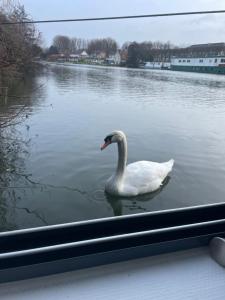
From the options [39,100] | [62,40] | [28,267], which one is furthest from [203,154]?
[62,40]

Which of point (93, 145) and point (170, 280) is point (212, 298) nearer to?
point (170, 280)

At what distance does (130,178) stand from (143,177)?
21 centimetres

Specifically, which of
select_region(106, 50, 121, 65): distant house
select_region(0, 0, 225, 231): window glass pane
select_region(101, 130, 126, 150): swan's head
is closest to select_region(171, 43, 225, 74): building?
select_region(106, 50, 121, 65): distant house

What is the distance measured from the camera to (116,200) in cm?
543

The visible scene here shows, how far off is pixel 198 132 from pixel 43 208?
7.16 metres

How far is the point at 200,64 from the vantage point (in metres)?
74.6

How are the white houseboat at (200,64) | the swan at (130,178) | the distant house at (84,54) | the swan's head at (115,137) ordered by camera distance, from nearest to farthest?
the swan at (130,178) < the swan's head at (115,137) < the white houseboat at (200,64) < the distant house at (84,54)

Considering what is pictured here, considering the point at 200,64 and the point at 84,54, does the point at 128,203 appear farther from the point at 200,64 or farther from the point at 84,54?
the point at 84,54

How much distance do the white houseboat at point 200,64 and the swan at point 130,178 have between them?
65277 mm

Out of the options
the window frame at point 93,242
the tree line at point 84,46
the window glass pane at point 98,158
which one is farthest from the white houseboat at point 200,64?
the window frame at point 93,242

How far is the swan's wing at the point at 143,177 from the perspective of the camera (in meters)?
5.53

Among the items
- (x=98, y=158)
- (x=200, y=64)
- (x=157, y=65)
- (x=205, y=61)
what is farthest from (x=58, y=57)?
(x=98, y=158)

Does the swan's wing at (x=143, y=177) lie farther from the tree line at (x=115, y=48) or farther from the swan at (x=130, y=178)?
the tree line at (x=115, y=48)

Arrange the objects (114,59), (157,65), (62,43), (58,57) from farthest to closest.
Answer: (114,59) → (62,43) → (157,65) → (58,57)
